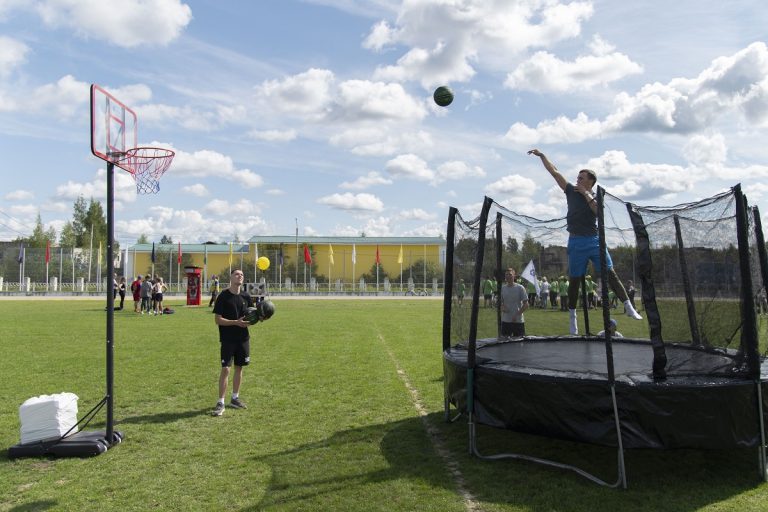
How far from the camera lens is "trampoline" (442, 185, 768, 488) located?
496 centimetres

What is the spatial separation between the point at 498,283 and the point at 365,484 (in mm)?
4803

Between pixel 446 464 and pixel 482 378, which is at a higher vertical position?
pixel 482 378

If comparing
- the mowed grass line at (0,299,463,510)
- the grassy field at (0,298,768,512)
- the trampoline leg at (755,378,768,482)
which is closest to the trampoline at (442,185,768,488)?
the trampoline leg at (755,378,768,482)

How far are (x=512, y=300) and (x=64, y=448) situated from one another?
21.9ft

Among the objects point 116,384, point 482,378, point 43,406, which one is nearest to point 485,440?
point 482,378

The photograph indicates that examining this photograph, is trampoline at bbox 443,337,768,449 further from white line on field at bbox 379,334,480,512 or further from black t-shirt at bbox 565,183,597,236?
black t-shirt at bbox 565,183,597,236

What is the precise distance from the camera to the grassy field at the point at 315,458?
465 centimetres

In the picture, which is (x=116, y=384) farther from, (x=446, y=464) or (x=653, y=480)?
(x=653, y=480)

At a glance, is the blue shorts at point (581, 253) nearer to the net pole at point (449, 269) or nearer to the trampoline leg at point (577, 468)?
the net pole at point (449, 269)

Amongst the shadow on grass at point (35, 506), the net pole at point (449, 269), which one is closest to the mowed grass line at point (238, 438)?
the shadow on grass at point (35, 506)

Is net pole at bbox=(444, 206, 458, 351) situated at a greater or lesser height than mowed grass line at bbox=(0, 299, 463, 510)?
greater

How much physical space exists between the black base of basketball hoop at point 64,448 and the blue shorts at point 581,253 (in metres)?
5.84

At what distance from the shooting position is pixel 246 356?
7781 mm

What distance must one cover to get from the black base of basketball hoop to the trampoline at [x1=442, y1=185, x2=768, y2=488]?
3871 millimetres
